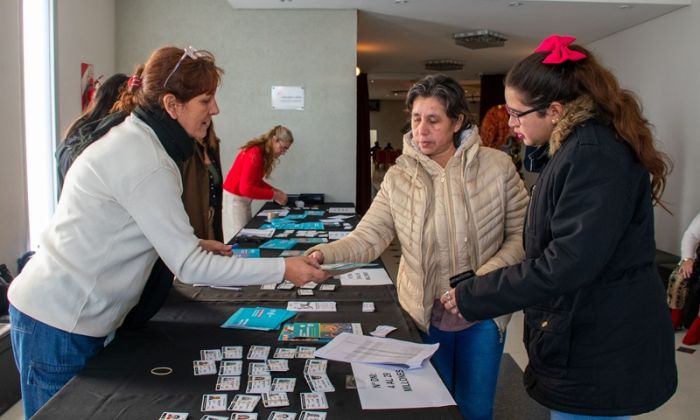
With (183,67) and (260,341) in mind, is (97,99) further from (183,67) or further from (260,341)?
(260,341)

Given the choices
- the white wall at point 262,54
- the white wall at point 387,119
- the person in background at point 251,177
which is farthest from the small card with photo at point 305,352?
the white wall at point 387,119

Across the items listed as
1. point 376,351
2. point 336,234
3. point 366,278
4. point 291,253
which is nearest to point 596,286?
point 376,351

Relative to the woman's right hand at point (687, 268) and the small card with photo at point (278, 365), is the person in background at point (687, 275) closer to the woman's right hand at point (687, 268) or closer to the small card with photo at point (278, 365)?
the woman's right hand at point (687, 268)

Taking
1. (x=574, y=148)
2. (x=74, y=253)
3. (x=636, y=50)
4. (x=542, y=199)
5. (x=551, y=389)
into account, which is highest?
(x=636, y=50)

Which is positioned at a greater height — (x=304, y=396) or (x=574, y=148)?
(x=574, y=148)

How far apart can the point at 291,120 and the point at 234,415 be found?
Answer: 4.78m

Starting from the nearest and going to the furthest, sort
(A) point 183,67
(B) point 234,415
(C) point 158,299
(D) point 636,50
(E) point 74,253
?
(B) point 234,415 < (E) point 74,253 < (A) point 183,67 < (C) point 158,299 < (D) point 636,50

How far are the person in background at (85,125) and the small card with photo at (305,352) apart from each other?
4.34 ft

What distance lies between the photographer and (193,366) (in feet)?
4.98

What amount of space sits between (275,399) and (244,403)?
0.07m

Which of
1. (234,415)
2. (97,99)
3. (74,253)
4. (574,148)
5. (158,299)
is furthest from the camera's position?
(97,99)

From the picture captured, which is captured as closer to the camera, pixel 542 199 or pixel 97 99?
pixel 542 199

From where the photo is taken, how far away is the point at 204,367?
1.51 m

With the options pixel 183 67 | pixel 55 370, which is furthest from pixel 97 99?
pixel 55 370
